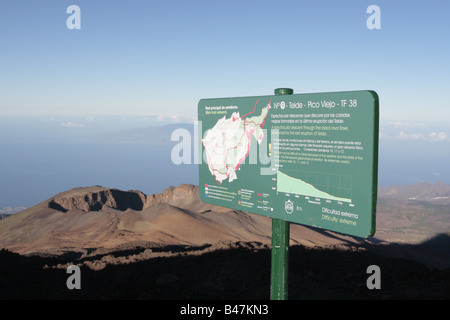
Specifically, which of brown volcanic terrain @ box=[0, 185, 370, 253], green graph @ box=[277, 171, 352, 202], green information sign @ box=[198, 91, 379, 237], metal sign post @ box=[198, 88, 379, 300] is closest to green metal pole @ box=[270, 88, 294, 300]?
metal sign post @ box=[198, 88, 379, 300]

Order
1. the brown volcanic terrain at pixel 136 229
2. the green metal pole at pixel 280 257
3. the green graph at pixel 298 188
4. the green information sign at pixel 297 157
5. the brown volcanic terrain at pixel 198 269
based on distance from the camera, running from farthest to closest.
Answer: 1. the brown volcanic terrain at pixel 136 229
2. the brown volcanic terrain at pixel 198 269
3. the green metal pole at pixel 280 257
4. the green graph at pixel 298 188
5. the green information sign at pixel 297 157

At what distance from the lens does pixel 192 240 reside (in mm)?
25375

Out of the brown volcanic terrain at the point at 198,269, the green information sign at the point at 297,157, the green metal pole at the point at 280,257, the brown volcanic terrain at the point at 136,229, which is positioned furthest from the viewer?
the brown volcanic terrain at the point at 136,229

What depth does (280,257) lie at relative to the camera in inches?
280

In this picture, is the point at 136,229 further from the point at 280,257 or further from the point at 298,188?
the point at 298,188

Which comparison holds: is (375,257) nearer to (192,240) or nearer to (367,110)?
(192,240)

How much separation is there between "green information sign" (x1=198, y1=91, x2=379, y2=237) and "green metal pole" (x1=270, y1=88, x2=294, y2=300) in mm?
228

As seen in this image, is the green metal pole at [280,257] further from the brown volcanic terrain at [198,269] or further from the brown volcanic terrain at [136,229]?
the brown volcanic terrain at [136,229]

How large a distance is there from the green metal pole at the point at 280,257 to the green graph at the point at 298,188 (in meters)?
0.62

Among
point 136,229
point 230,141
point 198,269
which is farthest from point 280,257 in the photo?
point 136,229

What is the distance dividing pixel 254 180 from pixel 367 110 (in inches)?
96.9

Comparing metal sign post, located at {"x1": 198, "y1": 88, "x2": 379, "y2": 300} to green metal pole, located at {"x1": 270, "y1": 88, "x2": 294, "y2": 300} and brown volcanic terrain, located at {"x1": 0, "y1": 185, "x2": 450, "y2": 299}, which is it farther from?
brown volcanic terrain, located at {"x1": 0, "y1": 185, "x2": 450, "y2": 299}

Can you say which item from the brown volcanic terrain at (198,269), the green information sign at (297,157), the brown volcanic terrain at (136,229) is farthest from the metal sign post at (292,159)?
the brown volcanic terrain at (136,229)

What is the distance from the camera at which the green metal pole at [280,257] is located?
23.2 ft
